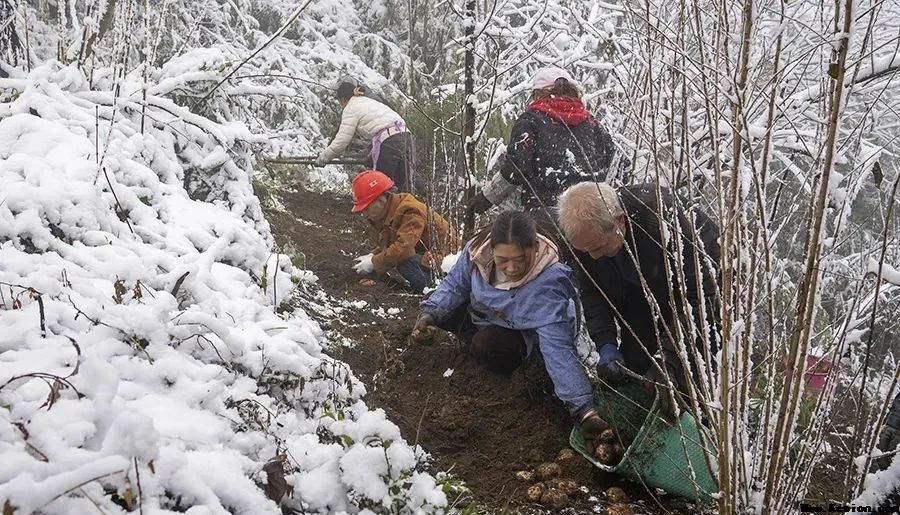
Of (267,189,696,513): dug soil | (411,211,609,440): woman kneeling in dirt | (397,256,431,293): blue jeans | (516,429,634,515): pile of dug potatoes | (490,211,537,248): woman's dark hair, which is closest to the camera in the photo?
(516,429,634,515): pile of dug potatoes

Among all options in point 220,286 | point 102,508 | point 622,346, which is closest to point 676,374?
point 622,346

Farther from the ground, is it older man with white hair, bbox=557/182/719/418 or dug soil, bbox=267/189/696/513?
older man with white hair, bbox=557/182/719/418

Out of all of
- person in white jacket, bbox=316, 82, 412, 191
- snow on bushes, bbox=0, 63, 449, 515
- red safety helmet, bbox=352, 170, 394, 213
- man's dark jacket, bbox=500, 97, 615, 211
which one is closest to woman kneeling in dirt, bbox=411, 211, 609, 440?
man's dark jacket, bbox=500, 97, 615, 211

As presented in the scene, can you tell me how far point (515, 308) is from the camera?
3.13 metres

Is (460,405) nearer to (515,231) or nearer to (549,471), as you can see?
(549,471)

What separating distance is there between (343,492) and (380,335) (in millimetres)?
1988

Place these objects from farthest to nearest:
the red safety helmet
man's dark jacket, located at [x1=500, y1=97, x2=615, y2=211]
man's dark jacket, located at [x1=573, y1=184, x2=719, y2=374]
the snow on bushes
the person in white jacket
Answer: the person in white jacket, the red safety helmet, man's dark jacket, located at [x1=500, y1=97, x2=615, y2=211], man's dark jacket, located at [x1=573, y1=184, x2=719, y2=374], the snow on bushes

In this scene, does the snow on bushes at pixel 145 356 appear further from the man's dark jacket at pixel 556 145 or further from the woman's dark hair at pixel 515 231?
the man's dark jacket at pixel 556 145

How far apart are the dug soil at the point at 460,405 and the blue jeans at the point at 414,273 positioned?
104 mm

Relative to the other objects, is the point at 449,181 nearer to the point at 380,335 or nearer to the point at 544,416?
the point at 380,335

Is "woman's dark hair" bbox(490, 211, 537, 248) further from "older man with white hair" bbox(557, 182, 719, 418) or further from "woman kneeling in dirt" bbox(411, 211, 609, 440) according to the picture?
"older man with white hair" bbox(557, 182, 719, 418)

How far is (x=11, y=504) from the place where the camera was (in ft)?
3.50

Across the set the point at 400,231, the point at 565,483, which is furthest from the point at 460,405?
the point at 400,231

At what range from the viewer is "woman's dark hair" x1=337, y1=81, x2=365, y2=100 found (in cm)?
607
